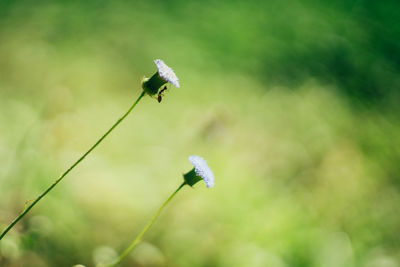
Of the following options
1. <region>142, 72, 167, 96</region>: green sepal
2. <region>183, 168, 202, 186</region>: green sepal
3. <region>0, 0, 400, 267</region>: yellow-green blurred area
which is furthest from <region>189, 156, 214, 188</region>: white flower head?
<region>0, 0, 400, 267</region>: yellow-green blurred area

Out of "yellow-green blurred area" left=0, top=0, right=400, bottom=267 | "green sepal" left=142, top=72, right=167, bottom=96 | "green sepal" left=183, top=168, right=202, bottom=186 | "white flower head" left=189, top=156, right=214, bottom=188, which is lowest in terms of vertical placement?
"green sepal" left=183, top=168, right=202, bottom=186

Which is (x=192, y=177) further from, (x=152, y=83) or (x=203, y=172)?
(x=152, y=83)

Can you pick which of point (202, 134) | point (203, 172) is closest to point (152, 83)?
point (203, 172)

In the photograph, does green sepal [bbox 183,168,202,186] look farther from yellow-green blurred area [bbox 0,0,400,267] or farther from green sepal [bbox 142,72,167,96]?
yellow-green blurred area [bbox 0,0,400,267]

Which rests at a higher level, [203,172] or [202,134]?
[202,134]

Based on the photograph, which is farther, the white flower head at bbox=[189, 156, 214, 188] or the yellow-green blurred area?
the yellow-green blurred area

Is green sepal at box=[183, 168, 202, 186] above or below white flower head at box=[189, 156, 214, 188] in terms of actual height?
below

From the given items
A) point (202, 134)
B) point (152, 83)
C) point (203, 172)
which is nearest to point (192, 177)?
point (203, 172)

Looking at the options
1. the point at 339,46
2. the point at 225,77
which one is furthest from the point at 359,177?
the point at 339,46

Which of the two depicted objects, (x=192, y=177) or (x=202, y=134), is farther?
(x=202, y=134)

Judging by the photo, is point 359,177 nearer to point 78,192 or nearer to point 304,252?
point 304,252

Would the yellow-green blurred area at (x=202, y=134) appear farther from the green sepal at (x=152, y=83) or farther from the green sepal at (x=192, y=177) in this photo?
the green sepal at (x=152, y=83)
